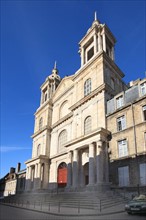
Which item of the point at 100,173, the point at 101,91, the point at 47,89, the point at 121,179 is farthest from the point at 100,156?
the point at 47,89

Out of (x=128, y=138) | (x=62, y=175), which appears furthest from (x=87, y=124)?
(x=62, y=175)

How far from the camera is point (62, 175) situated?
3023 cm

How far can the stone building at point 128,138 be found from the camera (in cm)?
1873

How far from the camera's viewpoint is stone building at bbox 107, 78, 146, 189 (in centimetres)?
1873

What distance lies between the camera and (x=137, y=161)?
61.7 ft

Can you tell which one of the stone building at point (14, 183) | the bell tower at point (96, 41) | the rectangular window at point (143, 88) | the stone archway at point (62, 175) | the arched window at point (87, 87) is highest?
the bell tower at point (96, 41)

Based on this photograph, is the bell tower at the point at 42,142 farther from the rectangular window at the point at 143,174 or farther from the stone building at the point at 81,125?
the rectangular window at the point at 143,174

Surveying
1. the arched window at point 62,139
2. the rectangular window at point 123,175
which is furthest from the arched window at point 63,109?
the rectangular window at point 123,175

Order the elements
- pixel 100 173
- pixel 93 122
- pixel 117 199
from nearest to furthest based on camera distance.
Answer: pixel 117 199 → pixel 100 173 → pixel 93 122

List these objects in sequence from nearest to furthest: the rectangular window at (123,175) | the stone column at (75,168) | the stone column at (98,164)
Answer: the rectangular window at (123,175) → the stone column at (98,164) → the stone column at (75,168)

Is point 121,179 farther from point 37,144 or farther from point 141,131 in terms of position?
point 37,144

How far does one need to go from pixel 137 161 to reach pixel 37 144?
78.8 feet

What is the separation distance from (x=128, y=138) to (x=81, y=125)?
27.6 feet

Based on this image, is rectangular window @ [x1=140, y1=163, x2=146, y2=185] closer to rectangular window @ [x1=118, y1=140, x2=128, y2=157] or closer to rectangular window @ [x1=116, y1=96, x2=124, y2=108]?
rectangular window @ [x1=118, y1=140, x2=128, y2=157]
